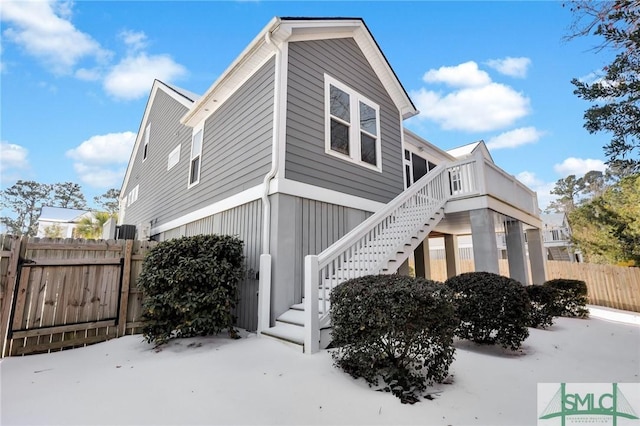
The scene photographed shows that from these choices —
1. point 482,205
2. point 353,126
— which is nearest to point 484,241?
point 482,205

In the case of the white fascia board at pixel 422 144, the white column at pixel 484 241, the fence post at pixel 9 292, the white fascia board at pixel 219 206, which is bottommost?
the fence post at pixel 9 292

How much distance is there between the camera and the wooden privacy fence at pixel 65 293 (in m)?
4.10

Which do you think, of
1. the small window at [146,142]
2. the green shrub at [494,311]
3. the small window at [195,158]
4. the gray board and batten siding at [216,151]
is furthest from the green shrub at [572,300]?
the small window at [146,142]

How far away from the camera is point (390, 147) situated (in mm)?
8273

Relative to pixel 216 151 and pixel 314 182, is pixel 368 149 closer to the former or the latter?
pixel 314 182

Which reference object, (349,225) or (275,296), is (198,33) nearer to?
(349,225)

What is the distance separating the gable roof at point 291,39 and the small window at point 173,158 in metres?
1.34

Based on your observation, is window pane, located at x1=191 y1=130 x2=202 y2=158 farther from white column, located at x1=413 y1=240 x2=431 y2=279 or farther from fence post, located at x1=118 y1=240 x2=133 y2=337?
white column, located at x1=413 y1=240 x2=431 y2=279

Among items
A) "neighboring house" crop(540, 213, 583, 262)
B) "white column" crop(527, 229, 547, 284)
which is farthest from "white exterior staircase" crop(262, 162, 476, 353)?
"neighboring house" crop(540, 213, 583, 262)

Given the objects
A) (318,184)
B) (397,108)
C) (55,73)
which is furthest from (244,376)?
(55,73)

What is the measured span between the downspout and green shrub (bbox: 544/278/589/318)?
22.7 ft

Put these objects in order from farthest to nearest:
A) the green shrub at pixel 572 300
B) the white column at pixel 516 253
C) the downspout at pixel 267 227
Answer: the white column at pixel 516 253 < the green shrub at pixel 572 300 < the downspout at pixel 267 227

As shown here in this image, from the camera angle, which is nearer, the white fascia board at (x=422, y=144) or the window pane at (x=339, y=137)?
the window pane at (x=339, y=137)

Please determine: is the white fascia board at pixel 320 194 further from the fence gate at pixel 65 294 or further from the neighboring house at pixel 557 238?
the neighboring house at pixel 557 238
